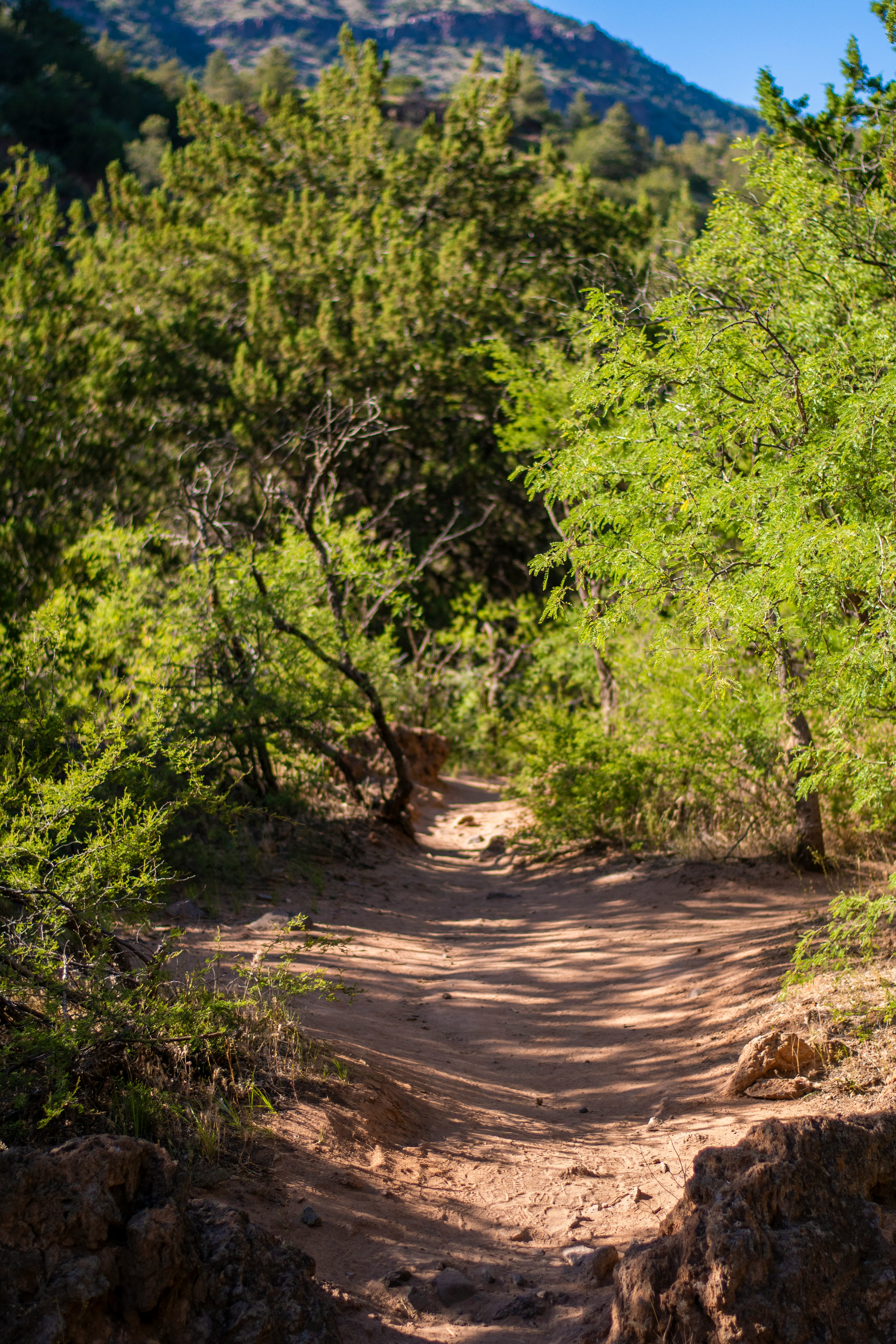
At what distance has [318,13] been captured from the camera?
13062 cm

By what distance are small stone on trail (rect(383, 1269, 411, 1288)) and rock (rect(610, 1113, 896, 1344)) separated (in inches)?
26.6

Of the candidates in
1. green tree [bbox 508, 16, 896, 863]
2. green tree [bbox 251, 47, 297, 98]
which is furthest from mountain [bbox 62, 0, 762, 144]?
green tree [bbox 508, 16, 896, 863]

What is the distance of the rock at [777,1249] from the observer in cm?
214

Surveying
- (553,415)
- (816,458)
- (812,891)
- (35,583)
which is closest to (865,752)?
(812,891)

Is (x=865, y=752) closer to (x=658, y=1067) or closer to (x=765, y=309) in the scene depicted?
(x=658, y=1067)

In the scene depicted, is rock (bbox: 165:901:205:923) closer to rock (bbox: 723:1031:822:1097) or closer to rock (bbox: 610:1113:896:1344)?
rock (bbox: 723:1031:822:1097)

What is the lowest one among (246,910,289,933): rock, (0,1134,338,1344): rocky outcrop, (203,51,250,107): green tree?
(246,910,289,933): rock

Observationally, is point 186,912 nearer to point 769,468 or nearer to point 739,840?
point 739,840

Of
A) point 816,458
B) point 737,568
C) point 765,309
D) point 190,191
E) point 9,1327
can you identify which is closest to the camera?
point 9,1327

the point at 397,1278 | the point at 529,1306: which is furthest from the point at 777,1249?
the point at 397,1278

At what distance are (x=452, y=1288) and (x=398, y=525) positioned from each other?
49.7ft

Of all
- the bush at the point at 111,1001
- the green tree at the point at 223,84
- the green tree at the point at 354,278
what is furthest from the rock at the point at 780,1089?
the green tree at the point at 223,84

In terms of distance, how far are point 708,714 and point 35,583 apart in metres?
7.39

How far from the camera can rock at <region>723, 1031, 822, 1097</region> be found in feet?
13.0
